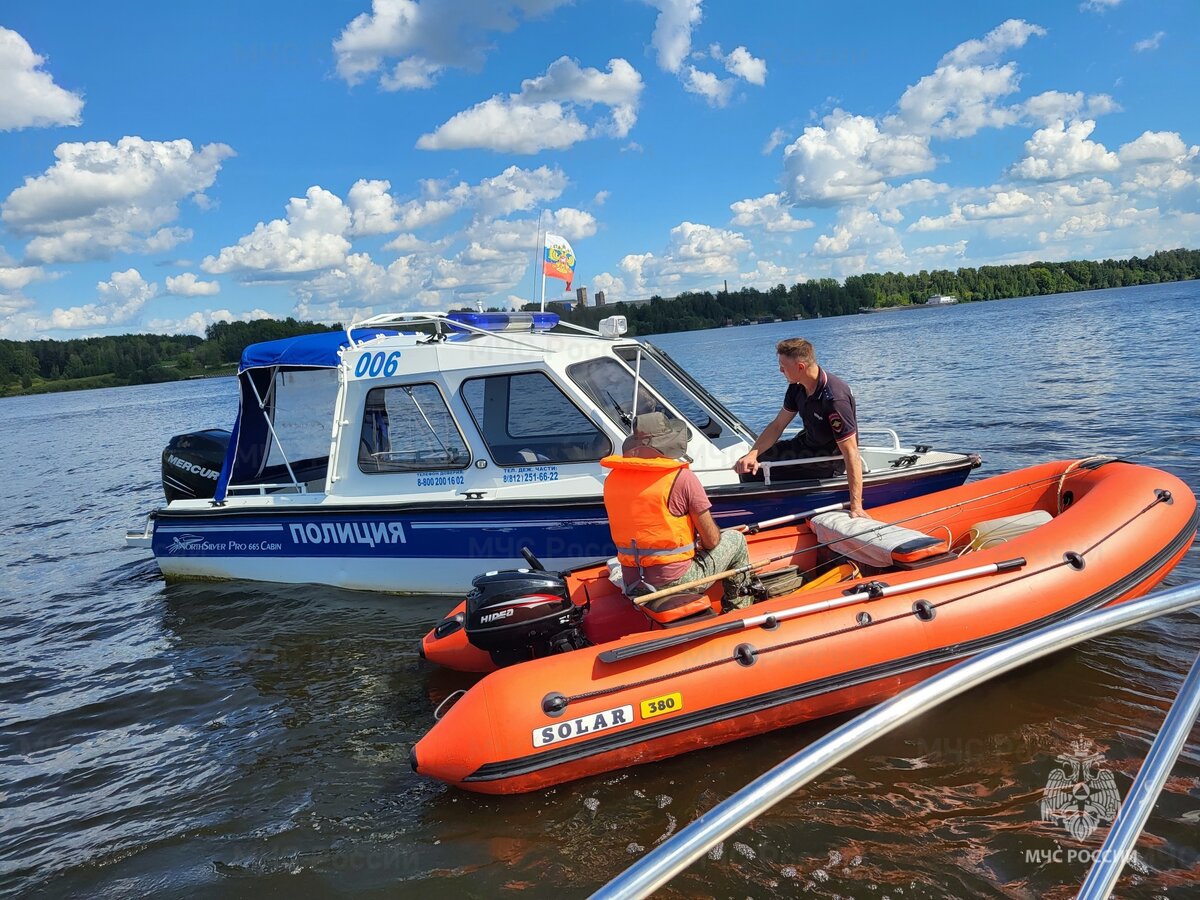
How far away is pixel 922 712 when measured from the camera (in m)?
1.48

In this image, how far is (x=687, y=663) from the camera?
4.18 meters

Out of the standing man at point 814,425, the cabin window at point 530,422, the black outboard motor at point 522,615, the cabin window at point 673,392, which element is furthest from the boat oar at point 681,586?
the cabin window at point 673,392

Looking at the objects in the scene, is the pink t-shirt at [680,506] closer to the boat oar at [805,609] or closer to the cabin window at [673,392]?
the boat oar at [805,609]

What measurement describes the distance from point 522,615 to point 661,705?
939mm

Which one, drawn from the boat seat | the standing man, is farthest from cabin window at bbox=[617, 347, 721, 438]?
the boat seat

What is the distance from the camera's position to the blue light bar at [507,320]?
269 inches

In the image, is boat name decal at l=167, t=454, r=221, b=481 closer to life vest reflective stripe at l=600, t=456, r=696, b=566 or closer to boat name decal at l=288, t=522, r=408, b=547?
boat name decal at l=288, t=522, r=408, b=547

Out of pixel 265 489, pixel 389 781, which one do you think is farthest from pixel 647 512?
pixel 265 489

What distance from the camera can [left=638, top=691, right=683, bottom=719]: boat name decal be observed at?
4.09 meters

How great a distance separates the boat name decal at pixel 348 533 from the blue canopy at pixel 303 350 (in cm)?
138

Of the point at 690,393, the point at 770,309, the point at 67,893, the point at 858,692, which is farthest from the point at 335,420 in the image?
the point at 770,309

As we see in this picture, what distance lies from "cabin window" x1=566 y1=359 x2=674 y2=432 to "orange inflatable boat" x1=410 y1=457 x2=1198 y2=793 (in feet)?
5.23

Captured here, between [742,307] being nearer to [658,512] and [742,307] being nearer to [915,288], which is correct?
[915,288]

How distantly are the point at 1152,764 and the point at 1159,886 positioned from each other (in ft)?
7.30
